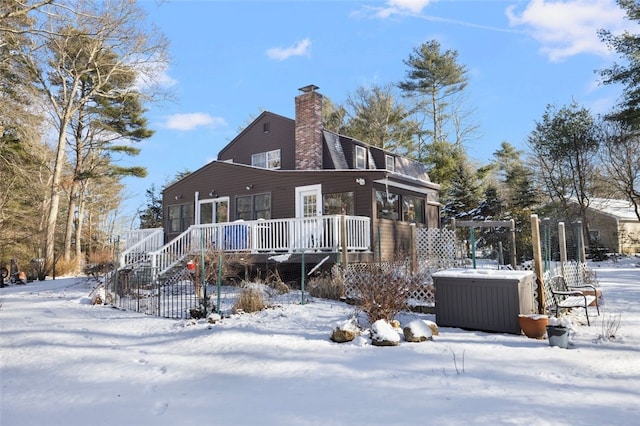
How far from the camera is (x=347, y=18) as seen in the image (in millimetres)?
13102

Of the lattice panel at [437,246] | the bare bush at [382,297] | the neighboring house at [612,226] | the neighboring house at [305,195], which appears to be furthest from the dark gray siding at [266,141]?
the neighboring house at [612,226]

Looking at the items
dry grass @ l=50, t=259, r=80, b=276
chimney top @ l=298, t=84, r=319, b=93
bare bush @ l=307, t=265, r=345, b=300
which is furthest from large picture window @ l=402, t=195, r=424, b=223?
dry grass @ l=50, t=259, r=80, b=276

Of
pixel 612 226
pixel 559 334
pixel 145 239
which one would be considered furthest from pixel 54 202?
pixel 612 226

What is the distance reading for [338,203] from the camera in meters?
14.0

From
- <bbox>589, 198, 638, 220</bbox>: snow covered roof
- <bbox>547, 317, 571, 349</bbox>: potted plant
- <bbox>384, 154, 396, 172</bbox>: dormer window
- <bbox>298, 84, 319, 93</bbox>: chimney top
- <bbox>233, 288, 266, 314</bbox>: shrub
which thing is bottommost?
<bbox>547, 317, 571, 349</bbox>: potted plant

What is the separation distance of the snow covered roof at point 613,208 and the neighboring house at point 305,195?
58.7ft

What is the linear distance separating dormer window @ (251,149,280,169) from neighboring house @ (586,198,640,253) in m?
24.5

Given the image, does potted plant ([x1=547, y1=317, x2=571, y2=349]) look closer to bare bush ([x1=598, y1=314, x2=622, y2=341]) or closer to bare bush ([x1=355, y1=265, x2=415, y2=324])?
bare bush ([x1=598, y1=314, x2=622, y2=341])

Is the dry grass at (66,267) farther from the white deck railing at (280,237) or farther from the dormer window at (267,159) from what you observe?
the dormer window at (267,159)

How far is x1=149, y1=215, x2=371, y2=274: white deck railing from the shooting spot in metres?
11.9

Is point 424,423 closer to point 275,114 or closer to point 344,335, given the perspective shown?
point 344,335

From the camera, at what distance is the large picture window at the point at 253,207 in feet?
50.8

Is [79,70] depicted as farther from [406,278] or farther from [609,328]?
[609,328]

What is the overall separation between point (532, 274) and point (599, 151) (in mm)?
25221
